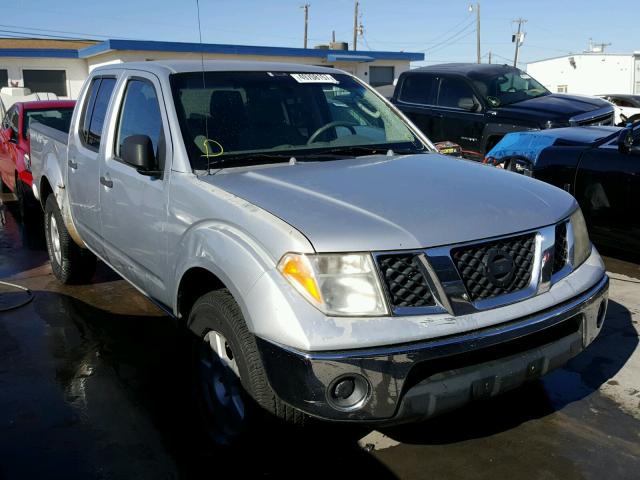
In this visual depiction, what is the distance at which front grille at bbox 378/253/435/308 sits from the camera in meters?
2.53

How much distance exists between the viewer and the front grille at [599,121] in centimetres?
1018

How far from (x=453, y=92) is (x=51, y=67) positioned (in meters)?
20.7

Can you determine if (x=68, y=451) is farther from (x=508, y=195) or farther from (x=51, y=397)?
(x=508, y=195)

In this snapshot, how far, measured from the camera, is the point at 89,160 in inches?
181

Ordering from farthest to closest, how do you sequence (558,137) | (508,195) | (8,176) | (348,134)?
(8,176)
(558,137)
(348,134)
(508,195)

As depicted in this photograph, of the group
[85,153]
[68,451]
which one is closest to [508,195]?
[68,451]

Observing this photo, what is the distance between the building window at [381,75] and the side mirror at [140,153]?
29013 millimetres

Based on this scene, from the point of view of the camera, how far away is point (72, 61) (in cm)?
2681

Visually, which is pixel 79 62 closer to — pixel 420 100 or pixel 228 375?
pixel 420 100

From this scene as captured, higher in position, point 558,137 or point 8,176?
point 558,137

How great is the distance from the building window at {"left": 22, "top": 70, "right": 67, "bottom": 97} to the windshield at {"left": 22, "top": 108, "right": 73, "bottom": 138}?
1801 centimetres

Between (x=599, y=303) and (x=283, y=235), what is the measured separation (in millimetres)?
1600

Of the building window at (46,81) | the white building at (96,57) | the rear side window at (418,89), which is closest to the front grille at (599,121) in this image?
the rear side window at (418,89)

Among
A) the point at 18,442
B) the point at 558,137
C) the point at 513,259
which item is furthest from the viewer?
the point at 558,137
